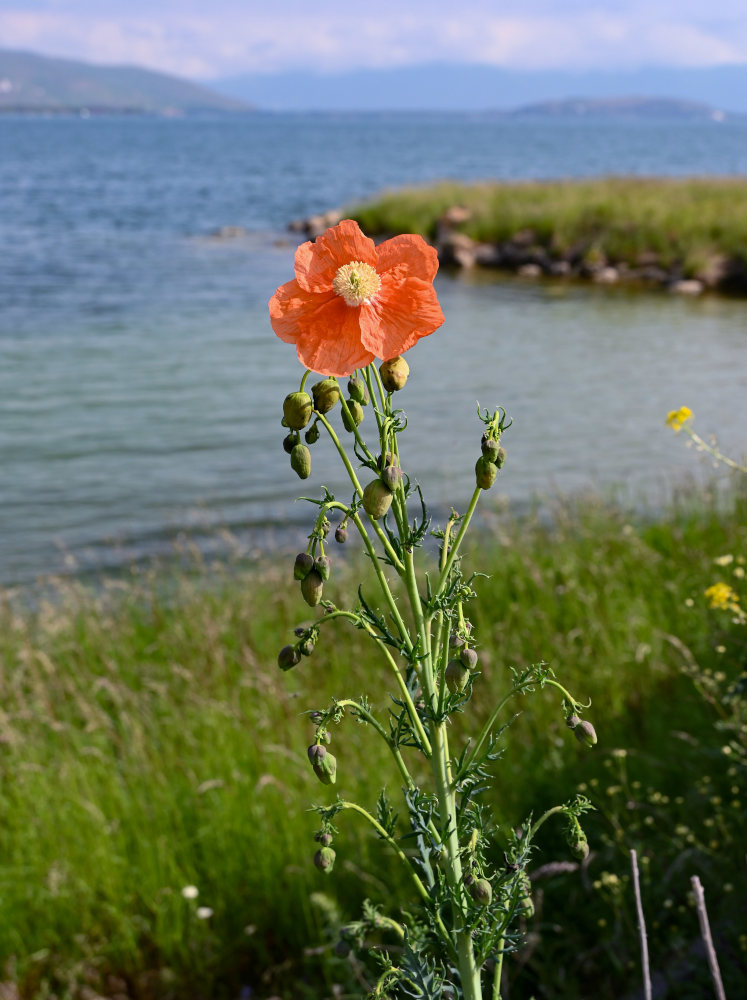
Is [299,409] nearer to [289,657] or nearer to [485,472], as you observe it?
[485,472]

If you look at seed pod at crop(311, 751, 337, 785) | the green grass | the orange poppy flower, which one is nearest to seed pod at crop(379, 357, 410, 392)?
the orange poppy flower

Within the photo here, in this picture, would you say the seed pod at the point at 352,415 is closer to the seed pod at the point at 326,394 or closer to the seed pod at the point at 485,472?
the seed pod at the point at 326,394

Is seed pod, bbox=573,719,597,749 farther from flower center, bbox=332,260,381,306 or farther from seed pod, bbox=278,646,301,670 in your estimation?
flower center, bbox=332,260,381,306

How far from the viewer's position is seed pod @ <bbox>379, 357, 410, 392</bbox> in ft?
3.71

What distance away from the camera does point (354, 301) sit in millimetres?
1116

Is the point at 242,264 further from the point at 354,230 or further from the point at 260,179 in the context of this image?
the point at 260,179

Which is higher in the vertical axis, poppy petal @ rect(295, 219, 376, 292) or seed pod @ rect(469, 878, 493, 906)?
poppy petal @ rect(295, 219, 376, 292)

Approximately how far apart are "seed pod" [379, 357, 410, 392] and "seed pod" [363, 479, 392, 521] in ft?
0.39

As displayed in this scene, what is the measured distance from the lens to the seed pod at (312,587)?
1225 mm

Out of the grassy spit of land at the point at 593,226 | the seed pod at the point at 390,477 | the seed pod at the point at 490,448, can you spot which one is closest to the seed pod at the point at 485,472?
the seed pod at the point at 490,448

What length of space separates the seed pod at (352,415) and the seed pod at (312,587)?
0.71 ft

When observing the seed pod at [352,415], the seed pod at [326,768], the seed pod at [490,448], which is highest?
the seed pod at [352,415]

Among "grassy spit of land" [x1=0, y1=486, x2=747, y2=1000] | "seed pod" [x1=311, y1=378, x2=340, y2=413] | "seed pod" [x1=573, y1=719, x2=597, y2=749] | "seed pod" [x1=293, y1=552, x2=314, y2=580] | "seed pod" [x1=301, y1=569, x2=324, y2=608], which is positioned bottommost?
"grassy spit of land" [x1=0, y1=486, x2=747, y2=1000]

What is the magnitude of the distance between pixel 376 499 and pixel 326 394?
0.14 metres
